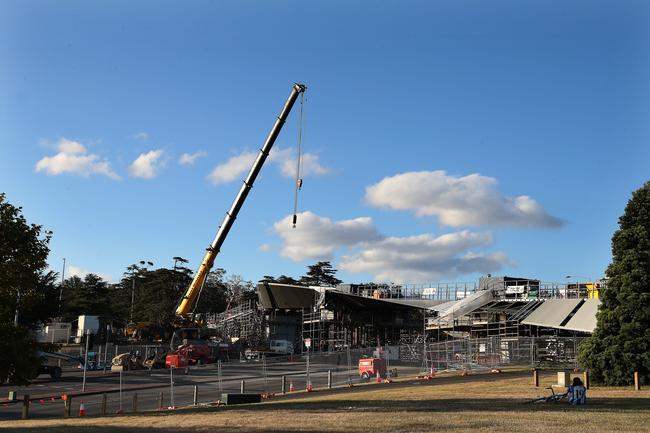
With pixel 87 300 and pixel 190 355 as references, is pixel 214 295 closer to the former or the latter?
pixel 87 300

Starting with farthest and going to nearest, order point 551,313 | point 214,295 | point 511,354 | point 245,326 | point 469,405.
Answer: point 214,295 → point 245,326 → point 551,313 → point 511,354 → point 469,405

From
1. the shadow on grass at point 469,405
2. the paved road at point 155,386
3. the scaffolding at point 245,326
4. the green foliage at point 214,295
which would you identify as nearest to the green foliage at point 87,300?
the green foliage at point 214,295

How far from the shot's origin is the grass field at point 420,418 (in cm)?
1652

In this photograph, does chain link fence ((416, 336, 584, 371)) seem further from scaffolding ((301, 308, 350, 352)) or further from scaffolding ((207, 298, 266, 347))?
scaffolding ((207, 298, 266, 347))

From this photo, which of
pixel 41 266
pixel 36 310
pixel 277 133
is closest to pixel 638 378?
pixel 41 266

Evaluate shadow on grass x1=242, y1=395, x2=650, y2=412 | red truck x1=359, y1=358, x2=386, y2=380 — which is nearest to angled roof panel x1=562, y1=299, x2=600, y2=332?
red truck x1=359, y1=358, x2=386, y2=380

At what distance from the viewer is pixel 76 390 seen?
1684 inches

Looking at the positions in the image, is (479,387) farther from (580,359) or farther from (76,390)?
(76,390)

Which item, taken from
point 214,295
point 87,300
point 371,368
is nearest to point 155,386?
point 371,368

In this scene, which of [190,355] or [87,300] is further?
[87,300]

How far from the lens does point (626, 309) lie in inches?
1165

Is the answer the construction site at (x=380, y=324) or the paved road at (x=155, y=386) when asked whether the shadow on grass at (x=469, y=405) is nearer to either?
the paved road at (x=155, y=386)

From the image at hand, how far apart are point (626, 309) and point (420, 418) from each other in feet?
50.5

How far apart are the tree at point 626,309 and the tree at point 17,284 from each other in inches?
895
